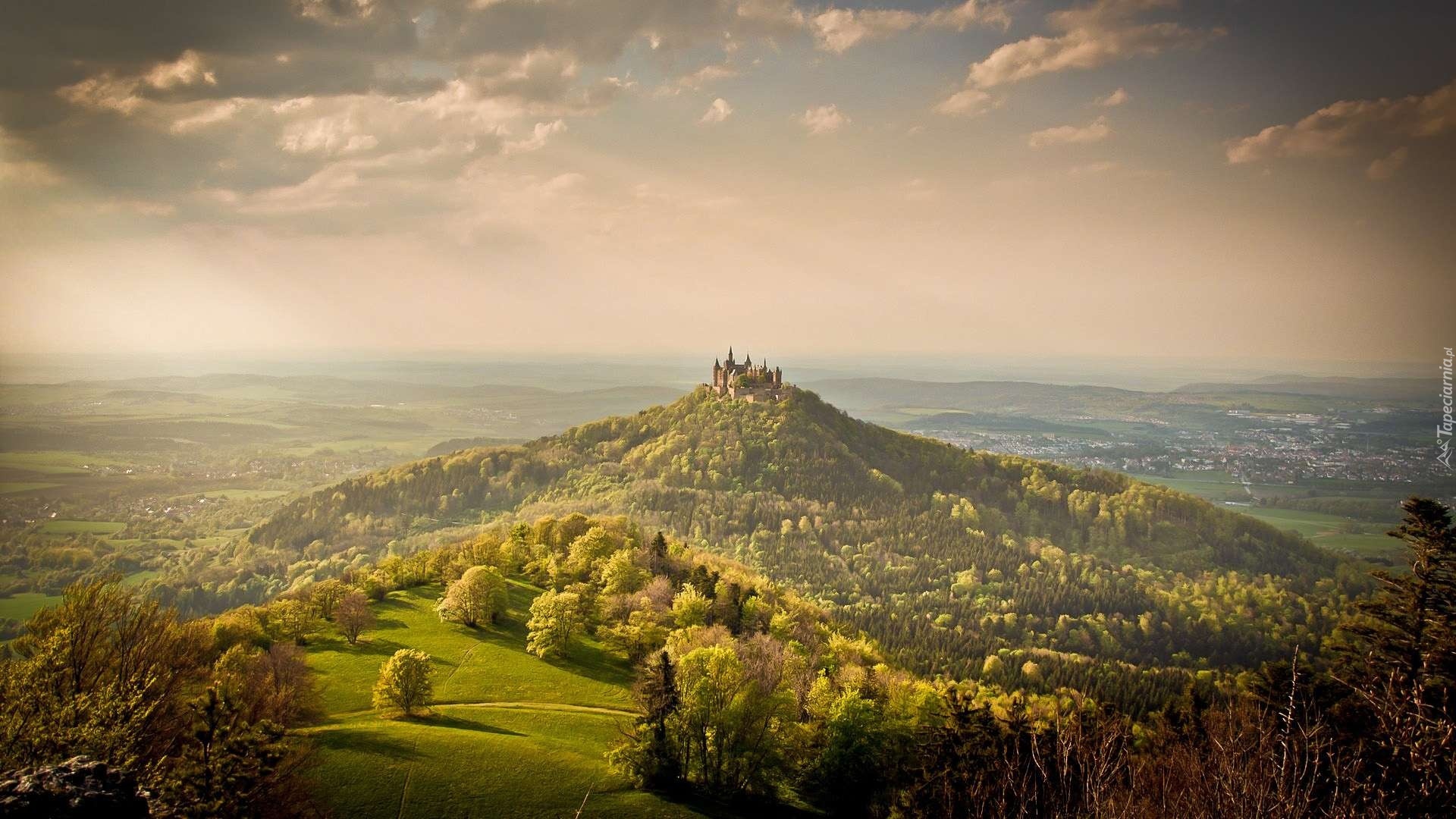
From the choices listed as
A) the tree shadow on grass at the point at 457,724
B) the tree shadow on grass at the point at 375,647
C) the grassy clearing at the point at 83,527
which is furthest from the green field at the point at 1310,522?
the grassy clearing at the point at 83,527

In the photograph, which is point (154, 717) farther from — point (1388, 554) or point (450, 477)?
point (1388, 554)

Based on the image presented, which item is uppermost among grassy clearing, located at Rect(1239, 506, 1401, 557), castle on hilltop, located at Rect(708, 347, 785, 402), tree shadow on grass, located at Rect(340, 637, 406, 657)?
castle on hilltop, located at Rect(708, 347, 785, 402)

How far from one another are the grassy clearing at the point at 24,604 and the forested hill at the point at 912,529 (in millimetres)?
35186

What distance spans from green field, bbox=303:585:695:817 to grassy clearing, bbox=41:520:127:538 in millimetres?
75264

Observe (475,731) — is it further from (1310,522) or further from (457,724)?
(1310,522)

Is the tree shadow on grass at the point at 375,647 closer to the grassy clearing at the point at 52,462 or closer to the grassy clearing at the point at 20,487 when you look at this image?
the grassy clearing at the point at 20,487

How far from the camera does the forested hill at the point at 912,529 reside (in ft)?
280

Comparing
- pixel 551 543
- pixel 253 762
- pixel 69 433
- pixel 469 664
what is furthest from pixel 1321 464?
pixel 69 433

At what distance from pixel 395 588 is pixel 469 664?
70.4ft

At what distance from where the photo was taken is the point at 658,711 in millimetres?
30141

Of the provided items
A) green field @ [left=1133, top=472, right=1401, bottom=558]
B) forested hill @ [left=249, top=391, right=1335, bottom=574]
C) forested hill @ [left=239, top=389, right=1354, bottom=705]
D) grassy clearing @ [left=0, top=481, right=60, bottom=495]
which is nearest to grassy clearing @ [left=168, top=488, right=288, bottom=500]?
forested hill @ [left=249, top=391, right=1335, bottom=574]

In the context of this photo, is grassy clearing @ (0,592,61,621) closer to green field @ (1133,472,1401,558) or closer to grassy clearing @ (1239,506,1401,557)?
green field @ (1133,472,1401,558)

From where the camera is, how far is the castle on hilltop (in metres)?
151

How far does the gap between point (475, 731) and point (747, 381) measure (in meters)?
125
